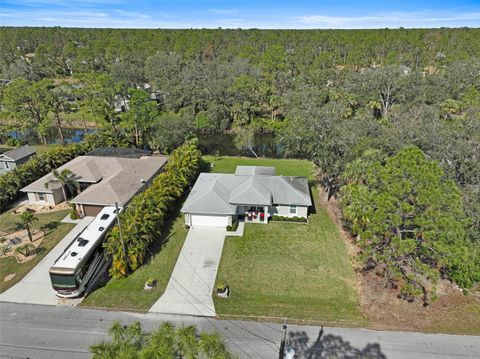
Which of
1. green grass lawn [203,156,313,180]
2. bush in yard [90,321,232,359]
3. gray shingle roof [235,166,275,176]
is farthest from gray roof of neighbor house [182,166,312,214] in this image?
bush in yard [90,321,232,359]

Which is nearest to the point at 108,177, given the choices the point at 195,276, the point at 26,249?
the point at 26,249

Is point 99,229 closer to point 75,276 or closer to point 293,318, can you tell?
point 75,276

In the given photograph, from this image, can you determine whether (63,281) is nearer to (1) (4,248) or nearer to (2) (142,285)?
(2) (142,285)

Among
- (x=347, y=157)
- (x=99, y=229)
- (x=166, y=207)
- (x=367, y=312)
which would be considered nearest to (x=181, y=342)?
(x=367, y=312)

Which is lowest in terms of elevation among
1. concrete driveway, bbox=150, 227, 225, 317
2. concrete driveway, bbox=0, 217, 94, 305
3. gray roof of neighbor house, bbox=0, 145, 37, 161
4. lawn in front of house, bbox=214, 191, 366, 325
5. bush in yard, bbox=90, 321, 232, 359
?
concrete driveway, bbox=0, 217, 94, 305

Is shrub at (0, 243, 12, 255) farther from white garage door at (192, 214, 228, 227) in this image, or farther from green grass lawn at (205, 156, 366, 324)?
green grass lawn at (205, 156, 366, 324)
